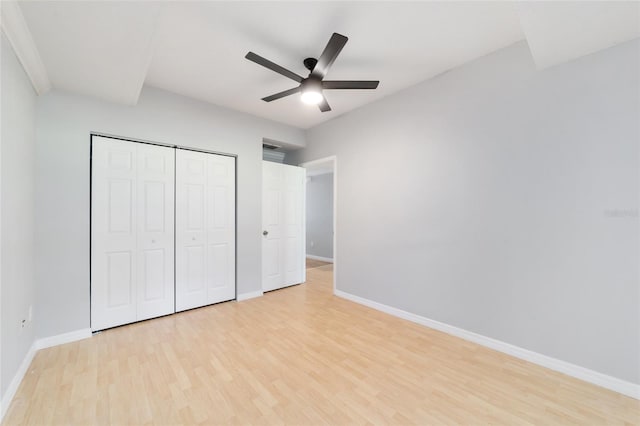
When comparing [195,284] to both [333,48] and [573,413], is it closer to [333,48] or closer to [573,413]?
[333,48]

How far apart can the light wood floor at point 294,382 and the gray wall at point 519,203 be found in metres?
0.41

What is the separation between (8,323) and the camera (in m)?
1.71

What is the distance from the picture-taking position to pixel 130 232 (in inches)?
113

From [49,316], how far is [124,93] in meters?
2.32

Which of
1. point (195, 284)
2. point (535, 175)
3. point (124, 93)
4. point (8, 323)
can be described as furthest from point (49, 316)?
point (535, 175)

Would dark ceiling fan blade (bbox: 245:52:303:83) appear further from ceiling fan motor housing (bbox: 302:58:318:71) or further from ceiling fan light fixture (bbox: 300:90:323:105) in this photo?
ceiling fan motor housing (bbox: 302:58:318:71)

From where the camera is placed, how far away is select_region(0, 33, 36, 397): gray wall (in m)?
1.65

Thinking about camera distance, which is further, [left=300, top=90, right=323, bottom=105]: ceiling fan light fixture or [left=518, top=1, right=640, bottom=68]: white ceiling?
[left=300, top=90, right=323, bottom=105]: ceiling fan light fixture

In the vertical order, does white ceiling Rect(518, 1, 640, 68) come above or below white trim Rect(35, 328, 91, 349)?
above

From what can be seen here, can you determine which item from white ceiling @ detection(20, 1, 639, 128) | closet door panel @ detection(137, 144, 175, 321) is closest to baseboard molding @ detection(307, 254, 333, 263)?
closet door panel @ detection(137, 144, 175, 321)

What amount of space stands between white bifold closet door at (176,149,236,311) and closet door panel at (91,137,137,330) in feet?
1.58

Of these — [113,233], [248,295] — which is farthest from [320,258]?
[113,233]

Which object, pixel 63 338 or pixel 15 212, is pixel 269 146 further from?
pixel 63 338

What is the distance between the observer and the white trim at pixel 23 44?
1544 mm
